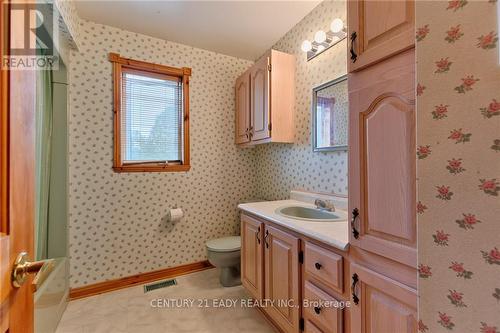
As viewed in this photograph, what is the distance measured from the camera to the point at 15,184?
1.95 feet

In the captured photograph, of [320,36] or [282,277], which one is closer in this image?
[282,277]

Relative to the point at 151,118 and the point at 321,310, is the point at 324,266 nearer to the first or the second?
the point at 321,310

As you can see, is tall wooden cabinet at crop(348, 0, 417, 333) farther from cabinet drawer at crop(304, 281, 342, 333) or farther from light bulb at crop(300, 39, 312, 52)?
light bulb at crop(300, 39, 312, 52)

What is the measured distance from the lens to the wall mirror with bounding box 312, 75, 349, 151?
5.77 feet

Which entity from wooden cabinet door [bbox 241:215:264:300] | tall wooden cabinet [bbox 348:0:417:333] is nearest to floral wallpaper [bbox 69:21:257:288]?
wooden cabinet door [bbox 241:215:264:300]

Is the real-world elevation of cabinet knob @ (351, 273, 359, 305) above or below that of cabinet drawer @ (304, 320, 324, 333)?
above

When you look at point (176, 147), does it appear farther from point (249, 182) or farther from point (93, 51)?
point (93, 51)

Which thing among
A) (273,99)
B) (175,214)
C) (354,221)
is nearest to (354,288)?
(354,221)

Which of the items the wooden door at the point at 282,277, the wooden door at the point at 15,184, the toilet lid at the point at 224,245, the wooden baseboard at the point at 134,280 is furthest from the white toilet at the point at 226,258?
the wooden door at the point at 15,184

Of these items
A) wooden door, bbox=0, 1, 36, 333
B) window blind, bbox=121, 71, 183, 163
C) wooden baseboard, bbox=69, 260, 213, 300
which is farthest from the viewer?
window blind, bbox=121, 71, 183, 163

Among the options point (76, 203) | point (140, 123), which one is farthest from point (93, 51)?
point (76, 203)

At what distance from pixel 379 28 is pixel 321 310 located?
132 centimetres

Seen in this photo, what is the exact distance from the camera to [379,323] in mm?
901

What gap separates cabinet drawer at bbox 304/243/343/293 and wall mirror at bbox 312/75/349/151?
2.77 ft
